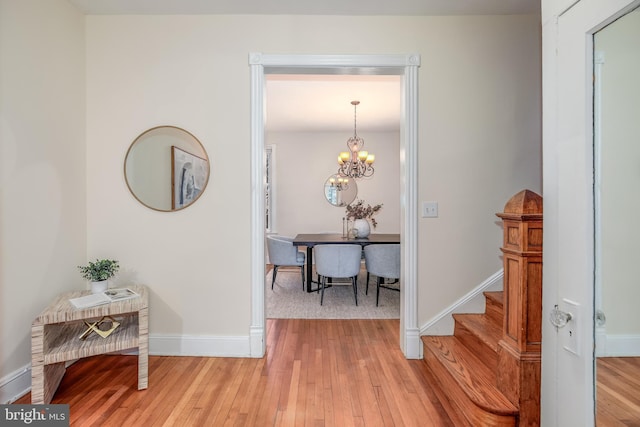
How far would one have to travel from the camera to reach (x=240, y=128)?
253 cm

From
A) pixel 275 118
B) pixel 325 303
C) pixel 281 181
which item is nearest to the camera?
pixel 325 303

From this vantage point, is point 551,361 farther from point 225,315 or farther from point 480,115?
point 225,315

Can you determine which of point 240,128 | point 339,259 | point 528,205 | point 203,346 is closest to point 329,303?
point 339,259

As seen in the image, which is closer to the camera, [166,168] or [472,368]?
[472,368]

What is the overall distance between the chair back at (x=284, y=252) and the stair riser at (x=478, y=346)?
243cm

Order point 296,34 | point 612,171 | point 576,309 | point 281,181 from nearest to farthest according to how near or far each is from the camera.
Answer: point 612,171
point 576,309
point 296,34
point 281,181

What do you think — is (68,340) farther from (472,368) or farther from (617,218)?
(617,218)

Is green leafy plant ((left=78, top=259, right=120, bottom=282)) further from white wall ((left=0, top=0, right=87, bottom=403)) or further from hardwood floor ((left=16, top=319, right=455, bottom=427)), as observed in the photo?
hardwood floor ((left=16, top=319, right=455, bottom=427))

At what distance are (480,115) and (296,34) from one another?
1559 millimetres

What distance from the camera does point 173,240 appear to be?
2564mm

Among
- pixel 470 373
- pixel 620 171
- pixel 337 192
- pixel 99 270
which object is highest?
pixel 337 192

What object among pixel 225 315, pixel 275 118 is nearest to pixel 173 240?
pixel 225 315

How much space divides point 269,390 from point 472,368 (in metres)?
1.27

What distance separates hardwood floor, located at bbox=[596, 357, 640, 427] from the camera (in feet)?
3.24
